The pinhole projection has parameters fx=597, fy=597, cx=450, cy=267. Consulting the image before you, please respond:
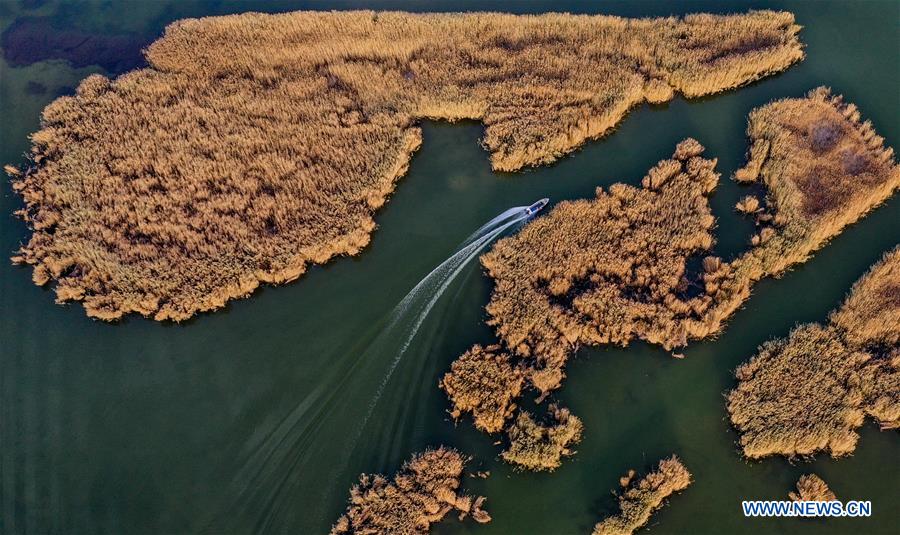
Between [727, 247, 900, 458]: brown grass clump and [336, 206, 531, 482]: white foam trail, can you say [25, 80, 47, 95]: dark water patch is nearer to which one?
[336, 206, 531, 482]: white foam trail

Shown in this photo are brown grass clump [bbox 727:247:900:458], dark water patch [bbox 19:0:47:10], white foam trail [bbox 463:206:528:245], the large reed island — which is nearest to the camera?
brown grass clump [bbox 727:247:900:458]

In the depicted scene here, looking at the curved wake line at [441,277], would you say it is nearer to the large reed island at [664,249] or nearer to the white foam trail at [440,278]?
the white foam trail at [440,278]

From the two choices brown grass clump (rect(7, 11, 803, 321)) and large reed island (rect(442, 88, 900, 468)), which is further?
brown grass clump (rect(7, 11, 803, 321))

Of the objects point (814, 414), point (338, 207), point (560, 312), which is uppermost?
point (338, 207)

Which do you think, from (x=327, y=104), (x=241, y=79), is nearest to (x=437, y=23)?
(x=327, y=104)

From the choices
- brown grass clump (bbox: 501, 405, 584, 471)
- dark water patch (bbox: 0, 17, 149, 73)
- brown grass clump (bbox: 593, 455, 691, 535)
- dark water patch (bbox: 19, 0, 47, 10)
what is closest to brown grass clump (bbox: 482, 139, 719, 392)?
brown grass clump (bbox: 501, 405, 584, 471)

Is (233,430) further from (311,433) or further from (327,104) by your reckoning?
(327,104)
